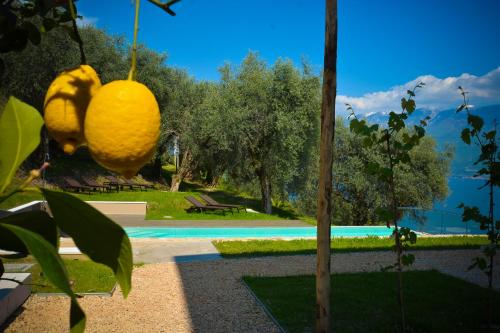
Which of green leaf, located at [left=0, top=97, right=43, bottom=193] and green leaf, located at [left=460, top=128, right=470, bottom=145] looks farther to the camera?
green leaf, located at [left=460, top=128, right=470, bottom=145]

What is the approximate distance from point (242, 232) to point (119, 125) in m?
12.9

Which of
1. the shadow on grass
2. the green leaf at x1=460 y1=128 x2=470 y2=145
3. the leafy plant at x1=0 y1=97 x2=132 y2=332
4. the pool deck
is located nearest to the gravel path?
the green leaf at x1=460 y1=128 x2=470 y2=145

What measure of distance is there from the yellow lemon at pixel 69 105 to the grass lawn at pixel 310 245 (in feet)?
29.9

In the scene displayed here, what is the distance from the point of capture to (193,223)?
13.8 metres

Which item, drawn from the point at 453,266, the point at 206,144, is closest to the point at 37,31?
the point at 453,266

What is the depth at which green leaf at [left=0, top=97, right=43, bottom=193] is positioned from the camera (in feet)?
1.54

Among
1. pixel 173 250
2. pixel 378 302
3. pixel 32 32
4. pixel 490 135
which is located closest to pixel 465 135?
pixel 490 135

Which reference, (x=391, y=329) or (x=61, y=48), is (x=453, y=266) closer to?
(x=391, y=329)

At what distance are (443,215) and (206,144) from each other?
11.5 metres

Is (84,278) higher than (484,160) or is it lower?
lower

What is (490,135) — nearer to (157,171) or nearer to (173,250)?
(173,250)

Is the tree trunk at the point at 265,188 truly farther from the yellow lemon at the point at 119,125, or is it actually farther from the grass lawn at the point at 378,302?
the yellow lemon at the point at 119,125

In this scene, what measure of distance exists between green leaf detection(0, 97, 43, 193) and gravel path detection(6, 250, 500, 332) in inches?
205

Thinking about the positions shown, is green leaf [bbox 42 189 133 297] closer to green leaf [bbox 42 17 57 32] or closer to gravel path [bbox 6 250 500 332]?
green leaf [bbox 42 17 57 32]
